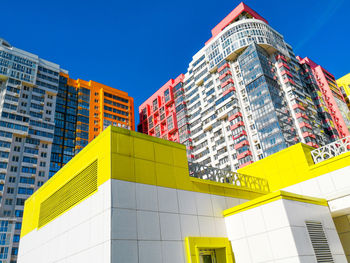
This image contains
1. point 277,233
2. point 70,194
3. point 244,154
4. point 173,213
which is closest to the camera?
point 277,233

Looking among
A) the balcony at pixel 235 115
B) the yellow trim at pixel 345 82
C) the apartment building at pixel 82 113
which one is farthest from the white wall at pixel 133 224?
the yellow trim at pixel 345 82

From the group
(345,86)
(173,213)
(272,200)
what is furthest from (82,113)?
(345,86)

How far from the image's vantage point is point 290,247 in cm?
1271

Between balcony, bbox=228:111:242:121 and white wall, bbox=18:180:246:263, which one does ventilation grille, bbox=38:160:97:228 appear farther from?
balcony, bbox=228:111:242:121

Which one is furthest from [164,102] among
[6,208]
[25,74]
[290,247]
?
[290,247]

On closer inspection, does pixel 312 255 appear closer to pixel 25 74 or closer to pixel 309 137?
pixel 309 137

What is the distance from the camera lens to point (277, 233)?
13.4m

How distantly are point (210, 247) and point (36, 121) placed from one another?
79534mm

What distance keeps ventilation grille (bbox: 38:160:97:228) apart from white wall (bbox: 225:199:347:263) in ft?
26.9

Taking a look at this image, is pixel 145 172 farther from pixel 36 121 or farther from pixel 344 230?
pixel 36 121

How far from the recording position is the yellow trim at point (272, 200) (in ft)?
45.3

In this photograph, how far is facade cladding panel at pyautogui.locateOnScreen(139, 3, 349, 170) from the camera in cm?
6838

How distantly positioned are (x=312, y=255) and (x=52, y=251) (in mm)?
14186

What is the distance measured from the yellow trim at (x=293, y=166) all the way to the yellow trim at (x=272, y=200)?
2511 mm
